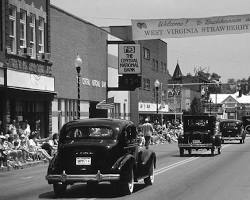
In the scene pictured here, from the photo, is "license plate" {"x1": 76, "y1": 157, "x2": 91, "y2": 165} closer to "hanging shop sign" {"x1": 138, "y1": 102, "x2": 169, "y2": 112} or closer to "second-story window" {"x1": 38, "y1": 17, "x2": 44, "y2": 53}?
"second-story window" {"x1": 38, "y1": 17, "x2": 44, "y2": 53}

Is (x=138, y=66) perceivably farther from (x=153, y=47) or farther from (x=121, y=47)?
(x=153, y=47)

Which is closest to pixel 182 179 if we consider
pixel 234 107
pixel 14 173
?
pixel 14 173

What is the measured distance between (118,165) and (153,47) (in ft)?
213

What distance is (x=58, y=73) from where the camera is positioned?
139ft

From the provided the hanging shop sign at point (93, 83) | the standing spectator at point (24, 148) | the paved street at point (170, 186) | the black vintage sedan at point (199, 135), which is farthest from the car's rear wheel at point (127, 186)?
the hanging shop sign at point (93, 83)

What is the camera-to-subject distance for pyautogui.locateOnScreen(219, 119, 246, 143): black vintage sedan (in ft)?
153

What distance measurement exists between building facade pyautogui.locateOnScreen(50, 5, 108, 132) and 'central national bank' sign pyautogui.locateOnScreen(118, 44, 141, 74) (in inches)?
161

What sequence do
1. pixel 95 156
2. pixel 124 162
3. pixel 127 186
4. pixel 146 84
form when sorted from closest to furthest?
pixel 95 156 → pixel 124 162 → pixel 127 186 → pixel 146 84

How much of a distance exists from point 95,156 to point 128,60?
2897 cm

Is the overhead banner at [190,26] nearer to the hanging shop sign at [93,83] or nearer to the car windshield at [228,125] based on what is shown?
Result: the hanging shop sign at [93,83]

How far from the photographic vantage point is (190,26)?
34375 millimetres

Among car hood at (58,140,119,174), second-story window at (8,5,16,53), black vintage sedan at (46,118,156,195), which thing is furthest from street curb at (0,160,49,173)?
car hood at (58,140,119,174)

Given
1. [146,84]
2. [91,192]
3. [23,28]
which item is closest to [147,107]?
[146,84]

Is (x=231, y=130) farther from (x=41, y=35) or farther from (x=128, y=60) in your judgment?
(x=41, y=35)
